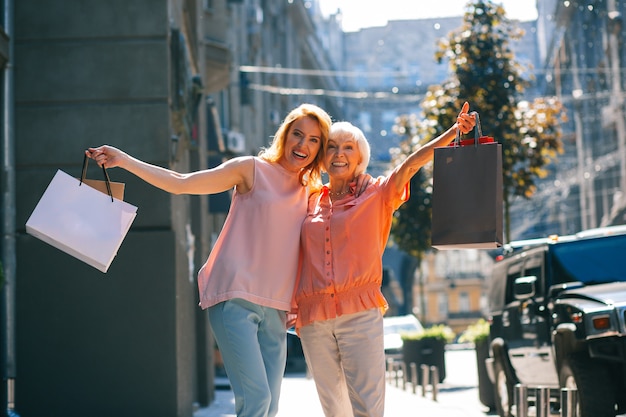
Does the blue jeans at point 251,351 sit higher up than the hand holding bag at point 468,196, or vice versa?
the hand holding bag at point 468,196

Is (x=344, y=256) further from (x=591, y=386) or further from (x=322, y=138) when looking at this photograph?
(x=591, y=386)

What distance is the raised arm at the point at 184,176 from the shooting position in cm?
523

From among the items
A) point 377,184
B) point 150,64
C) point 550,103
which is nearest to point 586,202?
point 550,103

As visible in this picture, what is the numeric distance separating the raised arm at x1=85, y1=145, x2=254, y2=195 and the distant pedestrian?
0.41 m

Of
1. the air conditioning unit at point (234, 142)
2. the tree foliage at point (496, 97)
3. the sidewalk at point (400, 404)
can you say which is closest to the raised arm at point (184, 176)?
the sidewalk at point (400, 404)

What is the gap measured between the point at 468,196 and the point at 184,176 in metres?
1.31

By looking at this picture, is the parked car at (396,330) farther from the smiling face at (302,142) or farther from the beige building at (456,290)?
the beige building at (456,290)

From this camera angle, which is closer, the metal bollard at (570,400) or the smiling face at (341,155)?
the smiling face at (341,155)

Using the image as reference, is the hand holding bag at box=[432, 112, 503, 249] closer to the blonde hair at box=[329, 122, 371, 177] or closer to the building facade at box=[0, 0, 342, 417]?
the blonde hair at box=[329, 122, 371, 177]

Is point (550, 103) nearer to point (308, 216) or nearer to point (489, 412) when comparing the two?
point (489, 412)

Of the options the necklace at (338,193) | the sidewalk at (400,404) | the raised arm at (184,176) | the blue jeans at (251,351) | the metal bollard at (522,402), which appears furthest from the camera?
the sidewalk at (400,404)

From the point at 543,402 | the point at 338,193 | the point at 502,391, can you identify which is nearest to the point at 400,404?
the point at 502,391

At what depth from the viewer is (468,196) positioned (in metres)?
5.48

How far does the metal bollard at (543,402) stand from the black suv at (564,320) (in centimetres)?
30
